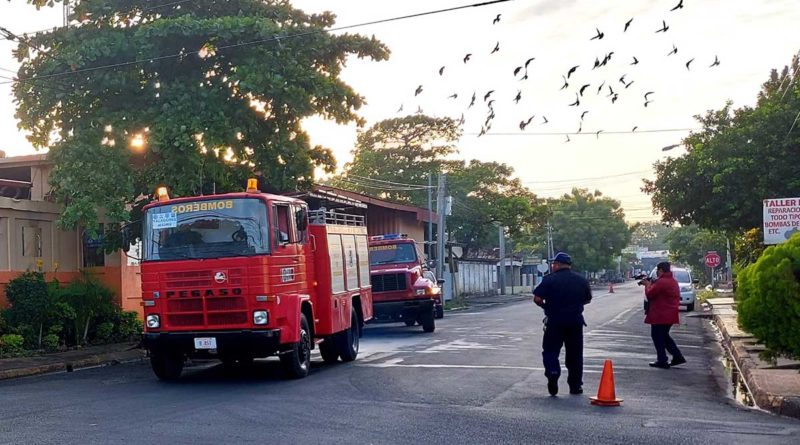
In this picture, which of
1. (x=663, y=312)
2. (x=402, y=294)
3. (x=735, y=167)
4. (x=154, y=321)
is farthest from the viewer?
(x=735, y=167)

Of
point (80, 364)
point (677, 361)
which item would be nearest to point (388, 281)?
point (80, 364)

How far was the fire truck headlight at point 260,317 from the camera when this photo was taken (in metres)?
12.7

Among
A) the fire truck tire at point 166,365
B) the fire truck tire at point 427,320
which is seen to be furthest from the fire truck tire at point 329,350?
the fire truck tire at point 427,320

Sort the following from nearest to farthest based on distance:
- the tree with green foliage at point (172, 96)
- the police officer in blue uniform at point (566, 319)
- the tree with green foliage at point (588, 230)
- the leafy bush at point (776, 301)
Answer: the leafy bush at point (776, 301) < the police officer in blue uniform at point (566, 319) < the tree with green foliage at point (172, 96) < the tree with green foliage at point (588, 230)

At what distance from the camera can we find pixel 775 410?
10469 millimetres

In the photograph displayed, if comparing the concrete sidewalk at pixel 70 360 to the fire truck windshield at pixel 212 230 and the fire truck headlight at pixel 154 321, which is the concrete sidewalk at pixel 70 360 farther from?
the fire truck windshield at pixel 212 230

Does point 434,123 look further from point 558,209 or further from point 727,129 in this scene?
point 558,209

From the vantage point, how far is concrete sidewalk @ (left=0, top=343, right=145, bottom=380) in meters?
15.6

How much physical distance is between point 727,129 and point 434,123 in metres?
28.7

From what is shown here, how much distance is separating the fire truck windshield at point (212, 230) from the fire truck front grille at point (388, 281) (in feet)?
36.2

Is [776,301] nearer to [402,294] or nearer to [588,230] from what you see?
[402,294]

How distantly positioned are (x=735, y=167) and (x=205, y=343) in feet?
70.0

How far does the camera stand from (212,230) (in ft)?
42.6

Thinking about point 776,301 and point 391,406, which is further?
point 776,301
